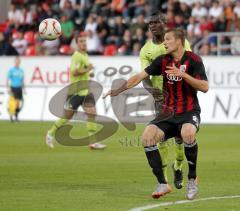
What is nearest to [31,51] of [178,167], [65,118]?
[65,118]

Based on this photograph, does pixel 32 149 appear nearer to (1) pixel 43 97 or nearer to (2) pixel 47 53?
(1) pixel 43 97

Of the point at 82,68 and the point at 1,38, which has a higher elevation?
the point at 82,68

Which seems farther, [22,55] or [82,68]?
[22,55]

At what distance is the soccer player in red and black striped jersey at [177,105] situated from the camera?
1138 cm

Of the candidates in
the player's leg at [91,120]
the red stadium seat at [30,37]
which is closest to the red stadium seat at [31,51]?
the red stadium seat at [30,37]

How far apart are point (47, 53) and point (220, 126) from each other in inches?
340

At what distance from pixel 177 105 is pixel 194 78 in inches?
20.0

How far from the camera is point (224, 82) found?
2805 cm

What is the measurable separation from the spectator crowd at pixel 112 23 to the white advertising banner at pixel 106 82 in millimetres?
1295

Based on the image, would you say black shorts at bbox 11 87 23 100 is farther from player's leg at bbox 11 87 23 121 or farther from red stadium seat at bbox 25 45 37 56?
red stadium seat at bbox 25 45 37 56

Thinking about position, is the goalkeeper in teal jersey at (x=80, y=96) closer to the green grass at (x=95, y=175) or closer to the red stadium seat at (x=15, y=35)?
the green grass at (x=95, y=175)

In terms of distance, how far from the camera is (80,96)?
1992 cm

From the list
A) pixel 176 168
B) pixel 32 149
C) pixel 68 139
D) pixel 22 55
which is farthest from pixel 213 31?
pixel 176 168

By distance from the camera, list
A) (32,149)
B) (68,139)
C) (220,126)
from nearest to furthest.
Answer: (32,149) < (68,139) < (220,126)
